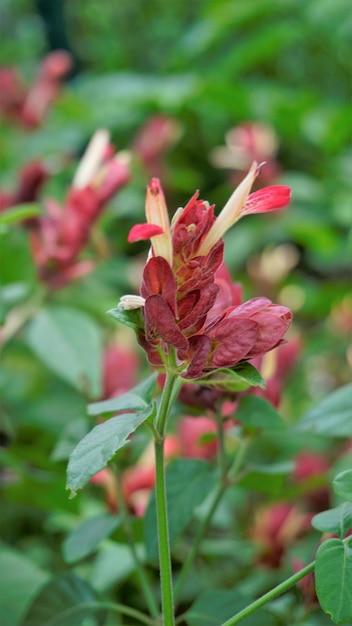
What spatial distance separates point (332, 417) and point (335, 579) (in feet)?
0.68

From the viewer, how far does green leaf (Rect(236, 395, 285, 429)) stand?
1.74 ft

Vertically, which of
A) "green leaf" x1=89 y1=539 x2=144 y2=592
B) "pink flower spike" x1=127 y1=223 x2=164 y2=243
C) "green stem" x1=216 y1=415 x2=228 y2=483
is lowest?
"green leaf" x1=89 y1=539 x2=144 y2=592

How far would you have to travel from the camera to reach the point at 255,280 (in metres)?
1.37

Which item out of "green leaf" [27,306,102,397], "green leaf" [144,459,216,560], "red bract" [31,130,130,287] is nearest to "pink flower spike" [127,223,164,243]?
"green leaf" [144,459,216,560]

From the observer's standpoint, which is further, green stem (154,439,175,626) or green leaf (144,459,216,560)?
green leaf (144,459,216,560)

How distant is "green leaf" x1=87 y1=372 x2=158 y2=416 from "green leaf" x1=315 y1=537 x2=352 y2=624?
0.11 m

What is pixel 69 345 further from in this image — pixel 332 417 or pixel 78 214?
pixel 332 417

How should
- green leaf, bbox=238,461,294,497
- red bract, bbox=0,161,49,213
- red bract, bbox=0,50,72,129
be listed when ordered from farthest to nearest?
red bract, bbox=0,50,72,129
red bract, bbox=0,161,49,213
green leaf, bbox=238,461,294,497

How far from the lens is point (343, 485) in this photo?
1.29 feet

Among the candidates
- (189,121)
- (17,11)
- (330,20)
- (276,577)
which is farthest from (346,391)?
(17,11)

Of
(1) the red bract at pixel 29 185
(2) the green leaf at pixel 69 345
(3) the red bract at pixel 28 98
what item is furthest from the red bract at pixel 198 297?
(3) the red bract at pixel 28 98

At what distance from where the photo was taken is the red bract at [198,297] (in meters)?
0.40

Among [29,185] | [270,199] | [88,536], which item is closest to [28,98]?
[29,185]

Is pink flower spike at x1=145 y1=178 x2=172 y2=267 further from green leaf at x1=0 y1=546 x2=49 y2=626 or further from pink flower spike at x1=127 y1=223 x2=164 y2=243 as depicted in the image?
green leaf at x1=0 y1=546 x2=49 y2=626
